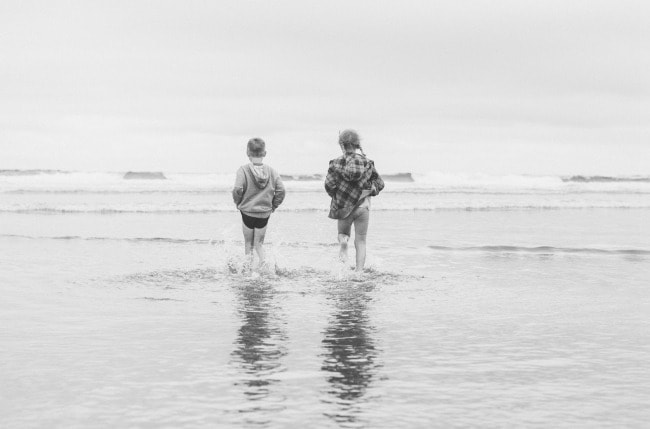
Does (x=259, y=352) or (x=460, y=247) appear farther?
(x=460, y=247)

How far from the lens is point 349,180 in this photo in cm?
1077

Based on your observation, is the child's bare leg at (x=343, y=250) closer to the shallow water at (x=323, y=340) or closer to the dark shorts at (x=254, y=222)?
the shallow water at (x=323, y=340)

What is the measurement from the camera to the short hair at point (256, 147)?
424 inches

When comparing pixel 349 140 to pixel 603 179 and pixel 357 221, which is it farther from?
pixel 603 179

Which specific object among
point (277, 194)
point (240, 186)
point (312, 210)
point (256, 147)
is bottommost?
point (312, 210)

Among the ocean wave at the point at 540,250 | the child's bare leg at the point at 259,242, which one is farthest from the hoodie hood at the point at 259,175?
the ocean wave at the point at 540,250

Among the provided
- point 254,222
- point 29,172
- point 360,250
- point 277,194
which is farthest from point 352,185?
point 29,172

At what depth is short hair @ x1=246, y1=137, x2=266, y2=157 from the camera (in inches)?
424

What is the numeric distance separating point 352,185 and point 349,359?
5.34m

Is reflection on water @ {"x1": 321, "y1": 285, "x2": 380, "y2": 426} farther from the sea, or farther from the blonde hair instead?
the blonde hair

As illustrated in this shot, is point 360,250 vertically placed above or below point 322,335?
above

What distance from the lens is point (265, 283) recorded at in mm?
9688

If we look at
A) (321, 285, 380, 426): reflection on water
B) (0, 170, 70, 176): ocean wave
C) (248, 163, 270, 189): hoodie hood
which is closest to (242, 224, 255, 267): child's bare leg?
(248, 163, 270, 189): hoodie hood

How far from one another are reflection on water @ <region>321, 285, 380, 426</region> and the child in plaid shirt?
2629 millimetres
